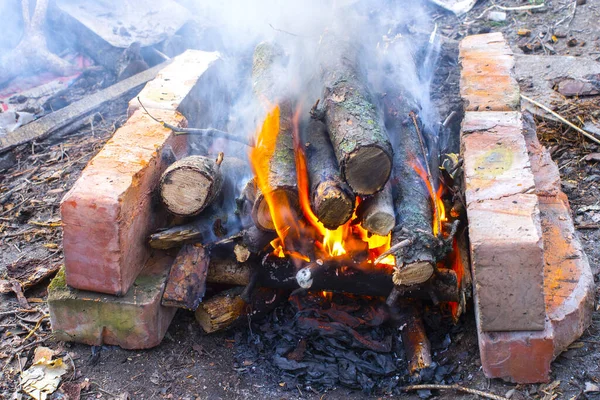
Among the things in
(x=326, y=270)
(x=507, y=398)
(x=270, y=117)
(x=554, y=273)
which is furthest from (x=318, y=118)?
(x=507, y=398)

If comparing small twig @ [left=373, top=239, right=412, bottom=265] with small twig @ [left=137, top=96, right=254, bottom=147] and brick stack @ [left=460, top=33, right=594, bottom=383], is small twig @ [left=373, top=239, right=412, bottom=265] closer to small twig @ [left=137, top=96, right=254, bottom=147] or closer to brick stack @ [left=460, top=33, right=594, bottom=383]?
brick stack @ [left=460, top=33, right=594, bottom=383]

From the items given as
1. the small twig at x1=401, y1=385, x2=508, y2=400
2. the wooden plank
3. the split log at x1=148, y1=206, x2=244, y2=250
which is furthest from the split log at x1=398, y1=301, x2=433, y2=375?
the wooden plank

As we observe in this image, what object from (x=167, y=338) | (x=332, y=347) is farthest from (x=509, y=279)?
(x=167, y=338)

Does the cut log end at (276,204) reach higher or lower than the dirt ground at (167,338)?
higher

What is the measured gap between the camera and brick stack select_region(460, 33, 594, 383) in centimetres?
270

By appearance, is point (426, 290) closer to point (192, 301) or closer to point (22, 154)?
point (192, 301)

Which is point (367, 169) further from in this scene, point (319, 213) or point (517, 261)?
point (517, 261)

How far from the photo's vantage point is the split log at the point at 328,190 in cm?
289

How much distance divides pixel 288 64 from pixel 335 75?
29.0 inches

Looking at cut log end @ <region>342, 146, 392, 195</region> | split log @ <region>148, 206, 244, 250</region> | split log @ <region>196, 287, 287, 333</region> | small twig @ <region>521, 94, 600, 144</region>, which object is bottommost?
split log @ <region>196, 287, 287, 333</region>

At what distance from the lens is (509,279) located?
2.71 meters

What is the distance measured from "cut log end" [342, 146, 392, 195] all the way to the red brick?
3.78 feet

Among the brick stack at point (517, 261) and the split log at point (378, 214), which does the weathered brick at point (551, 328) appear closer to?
the brick stack at point (517, 261)

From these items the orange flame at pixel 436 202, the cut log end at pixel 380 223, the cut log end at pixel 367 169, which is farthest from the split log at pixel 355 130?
the orange flame at pixel 436 202
